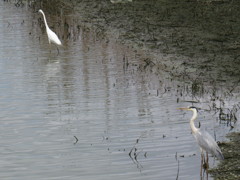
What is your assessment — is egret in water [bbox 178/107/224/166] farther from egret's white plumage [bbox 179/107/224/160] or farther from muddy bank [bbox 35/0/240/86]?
muddy bank [bbox 35/0/240/86]

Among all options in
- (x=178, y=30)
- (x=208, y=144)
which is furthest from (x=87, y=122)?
(x=178, y=30)

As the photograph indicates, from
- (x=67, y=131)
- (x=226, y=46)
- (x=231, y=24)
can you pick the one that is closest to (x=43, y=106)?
(x=67, y=131)

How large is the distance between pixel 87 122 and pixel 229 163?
11.0ft

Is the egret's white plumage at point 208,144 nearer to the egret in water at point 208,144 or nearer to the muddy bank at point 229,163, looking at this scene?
the egret in water at point 208,144

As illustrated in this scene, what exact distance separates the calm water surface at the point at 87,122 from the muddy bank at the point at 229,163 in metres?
0.35

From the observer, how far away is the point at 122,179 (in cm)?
912

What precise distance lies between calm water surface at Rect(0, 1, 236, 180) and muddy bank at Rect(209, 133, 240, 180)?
0.35 m

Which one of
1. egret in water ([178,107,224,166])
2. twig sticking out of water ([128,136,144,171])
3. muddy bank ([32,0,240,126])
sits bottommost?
twig sticking out of water ([128,136,144,171])

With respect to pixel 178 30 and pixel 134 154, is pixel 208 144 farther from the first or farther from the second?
pixel 178 30

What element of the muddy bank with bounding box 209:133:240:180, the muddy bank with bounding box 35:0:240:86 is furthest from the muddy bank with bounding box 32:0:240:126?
the muddy bank with bounding box 209:133:240:180

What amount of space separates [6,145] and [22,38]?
11.1m

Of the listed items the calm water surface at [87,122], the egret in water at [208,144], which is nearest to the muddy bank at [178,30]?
the calm water surface at [87,122]

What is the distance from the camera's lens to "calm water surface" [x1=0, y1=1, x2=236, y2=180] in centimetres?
969

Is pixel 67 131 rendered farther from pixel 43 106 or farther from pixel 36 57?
pixel 36 57
